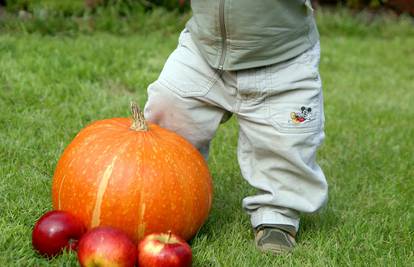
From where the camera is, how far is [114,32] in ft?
22.3

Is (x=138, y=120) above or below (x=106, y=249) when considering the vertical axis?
above

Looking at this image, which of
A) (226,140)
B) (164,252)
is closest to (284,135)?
(164,252)

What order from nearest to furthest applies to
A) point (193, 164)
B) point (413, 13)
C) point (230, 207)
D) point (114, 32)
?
1. point (193, 164)
2. point (230, 207)
3. point (114, 32)
4. point (413, 13)

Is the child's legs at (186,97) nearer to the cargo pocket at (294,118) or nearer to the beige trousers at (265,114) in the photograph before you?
the beige trousers at (265,114)

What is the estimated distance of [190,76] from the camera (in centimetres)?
287

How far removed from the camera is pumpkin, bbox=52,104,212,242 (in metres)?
2.49

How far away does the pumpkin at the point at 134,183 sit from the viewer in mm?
2494

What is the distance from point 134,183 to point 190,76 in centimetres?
59

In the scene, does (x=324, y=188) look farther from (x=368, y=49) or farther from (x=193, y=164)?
(x=368, y=49)

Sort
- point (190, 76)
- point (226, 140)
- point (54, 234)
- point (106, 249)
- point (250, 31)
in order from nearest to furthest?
point (106, 249)
point (54, 234)
point (250, 31)
point (190, 76)
point (226, 140)

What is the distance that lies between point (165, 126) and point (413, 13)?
285 inches

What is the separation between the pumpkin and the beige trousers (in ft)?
0.76

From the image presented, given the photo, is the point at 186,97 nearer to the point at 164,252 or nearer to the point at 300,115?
the point at 300,115

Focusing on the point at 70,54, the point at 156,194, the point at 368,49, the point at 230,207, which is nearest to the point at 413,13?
the point at 368,49
